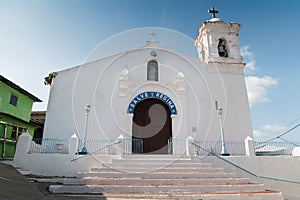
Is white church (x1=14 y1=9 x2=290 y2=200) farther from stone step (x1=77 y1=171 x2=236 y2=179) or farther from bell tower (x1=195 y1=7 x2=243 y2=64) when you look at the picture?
stone step (x1=77 y1=171 x2=236 y2=179)

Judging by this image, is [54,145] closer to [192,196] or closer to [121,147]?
[121,147]

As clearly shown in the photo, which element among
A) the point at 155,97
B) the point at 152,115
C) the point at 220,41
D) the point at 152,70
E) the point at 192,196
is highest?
the point at 220,41

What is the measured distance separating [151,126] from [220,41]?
7.39m

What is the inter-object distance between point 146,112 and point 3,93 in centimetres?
752

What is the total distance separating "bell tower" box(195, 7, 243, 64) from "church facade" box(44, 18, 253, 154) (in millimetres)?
288

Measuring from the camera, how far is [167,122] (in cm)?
1116

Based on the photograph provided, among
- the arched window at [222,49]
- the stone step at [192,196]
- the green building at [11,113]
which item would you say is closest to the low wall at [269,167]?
the stone step at [192,196]

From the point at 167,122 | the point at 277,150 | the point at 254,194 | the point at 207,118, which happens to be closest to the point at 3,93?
the point at 167,122

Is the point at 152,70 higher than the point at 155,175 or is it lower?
higher

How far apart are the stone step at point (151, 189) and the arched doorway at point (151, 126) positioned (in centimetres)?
503

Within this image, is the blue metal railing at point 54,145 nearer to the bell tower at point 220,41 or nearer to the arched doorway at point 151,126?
the arched doorway at point 151,126

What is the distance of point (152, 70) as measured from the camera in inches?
469

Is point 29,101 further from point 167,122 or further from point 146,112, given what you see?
point 167,122

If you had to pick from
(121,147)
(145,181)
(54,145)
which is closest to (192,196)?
(145,181)
